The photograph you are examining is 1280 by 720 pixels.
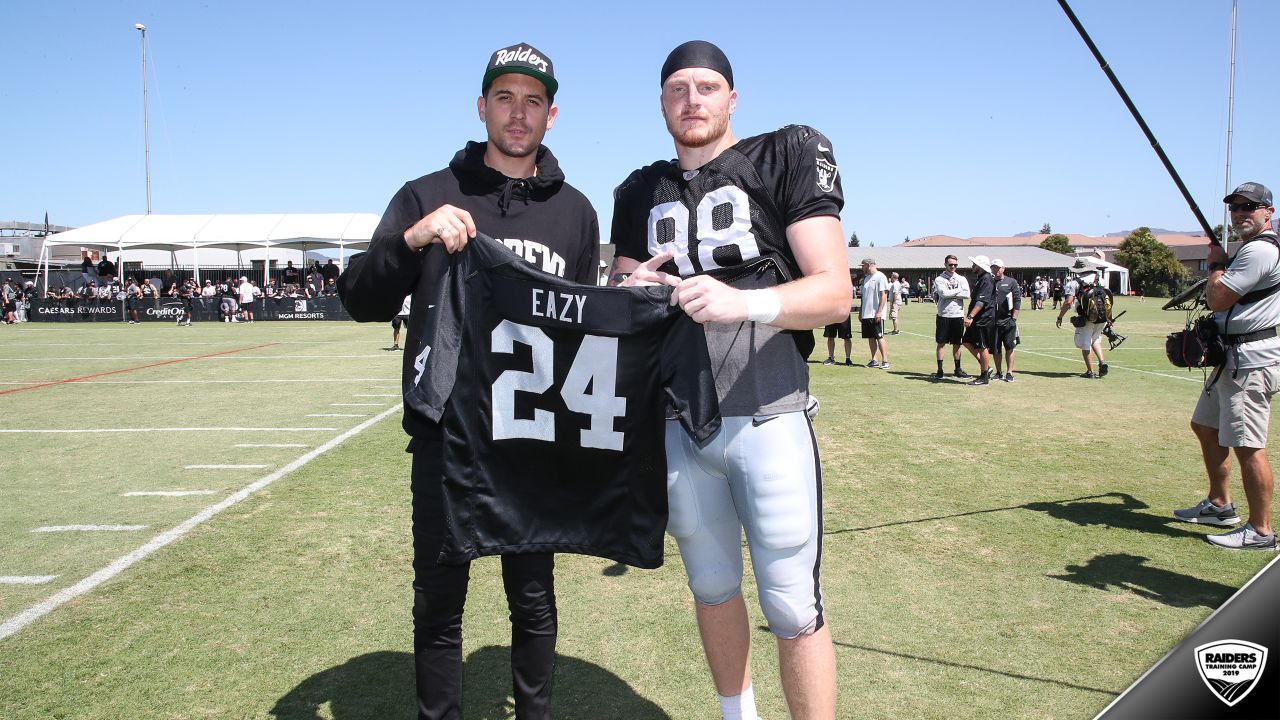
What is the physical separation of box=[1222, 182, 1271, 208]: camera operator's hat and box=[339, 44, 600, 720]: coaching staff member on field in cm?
427

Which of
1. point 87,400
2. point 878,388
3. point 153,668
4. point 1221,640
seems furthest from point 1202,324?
point 87,400

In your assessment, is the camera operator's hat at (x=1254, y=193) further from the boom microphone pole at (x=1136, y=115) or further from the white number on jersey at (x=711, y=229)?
the white number on jersey at (x=711, y=229)

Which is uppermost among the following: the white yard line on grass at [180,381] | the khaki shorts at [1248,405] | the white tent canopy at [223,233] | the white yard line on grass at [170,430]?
the white tent canopy at [223,233]

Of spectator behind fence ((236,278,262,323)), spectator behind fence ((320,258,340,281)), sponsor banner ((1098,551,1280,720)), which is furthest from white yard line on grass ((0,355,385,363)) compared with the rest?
spectator behind fence ((320,258,340,281))

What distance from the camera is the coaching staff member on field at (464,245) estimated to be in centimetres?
255

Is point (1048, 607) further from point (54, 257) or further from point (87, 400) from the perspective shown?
point (54, 257)

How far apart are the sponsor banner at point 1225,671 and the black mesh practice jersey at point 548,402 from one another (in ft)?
5.29

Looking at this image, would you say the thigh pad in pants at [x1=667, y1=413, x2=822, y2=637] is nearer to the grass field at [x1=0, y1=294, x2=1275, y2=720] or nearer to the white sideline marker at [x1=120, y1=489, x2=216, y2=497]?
the grass field at [x1=0, y1=294, x2=1275, y2=720]

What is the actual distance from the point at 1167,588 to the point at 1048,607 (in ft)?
2.67

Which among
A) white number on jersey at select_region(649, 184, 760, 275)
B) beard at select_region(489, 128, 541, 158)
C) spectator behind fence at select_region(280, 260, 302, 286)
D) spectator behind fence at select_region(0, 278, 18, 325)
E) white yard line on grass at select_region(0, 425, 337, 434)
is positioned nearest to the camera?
white number on jersey at select_region(649, 184, 760, 275)

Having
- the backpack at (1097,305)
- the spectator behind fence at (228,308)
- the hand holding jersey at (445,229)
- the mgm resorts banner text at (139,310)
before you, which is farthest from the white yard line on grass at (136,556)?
the spectator behind fence at (228,308)

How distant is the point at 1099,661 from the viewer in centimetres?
336

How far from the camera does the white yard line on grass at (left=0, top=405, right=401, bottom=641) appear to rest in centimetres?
380

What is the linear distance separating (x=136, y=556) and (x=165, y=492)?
157cm
